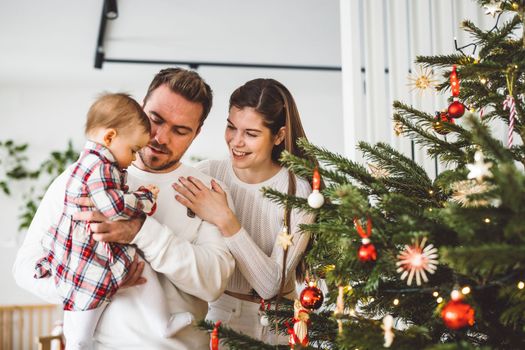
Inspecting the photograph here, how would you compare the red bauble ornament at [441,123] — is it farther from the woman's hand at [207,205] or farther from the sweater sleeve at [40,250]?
the sweater sleeve at [40,250]

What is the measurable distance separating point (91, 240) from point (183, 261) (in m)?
0.24

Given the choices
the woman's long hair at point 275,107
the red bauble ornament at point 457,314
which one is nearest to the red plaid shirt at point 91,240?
the woman's long hair at point 275,107

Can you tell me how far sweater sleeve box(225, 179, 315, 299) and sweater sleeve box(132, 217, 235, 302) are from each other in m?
0.08

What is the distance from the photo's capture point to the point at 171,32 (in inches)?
167

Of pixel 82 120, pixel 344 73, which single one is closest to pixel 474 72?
pixel 344 73

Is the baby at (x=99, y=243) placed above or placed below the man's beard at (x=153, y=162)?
below

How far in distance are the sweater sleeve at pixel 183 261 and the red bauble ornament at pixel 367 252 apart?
0.61 metres

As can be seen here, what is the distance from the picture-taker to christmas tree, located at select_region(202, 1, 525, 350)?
0.71m

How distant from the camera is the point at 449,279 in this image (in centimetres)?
93

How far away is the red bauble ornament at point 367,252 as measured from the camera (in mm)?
796

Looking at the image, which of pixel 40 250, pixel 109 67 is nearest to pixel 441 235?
pixel 40 250


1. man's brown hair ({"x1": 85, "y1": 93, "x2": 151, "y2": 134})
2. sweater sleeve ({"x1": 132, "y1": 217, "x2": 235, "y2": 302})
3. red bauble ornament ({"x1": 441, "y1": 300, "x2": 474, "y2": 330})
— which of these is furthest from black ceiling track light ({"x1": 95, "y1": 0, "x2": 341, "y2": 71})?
red bauble ornament ({"x1": 441, "y1": 300, "x2": 474, "y2": 330})

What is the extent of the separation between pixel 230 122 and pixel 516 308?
1.15 m

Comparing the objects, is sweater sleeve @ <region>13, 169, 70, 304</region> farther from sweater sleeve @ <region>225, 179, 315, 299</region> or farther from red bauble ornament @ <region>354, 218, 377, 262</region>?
red bauble ornament @ <region>354, 218, 377, 262</region>
